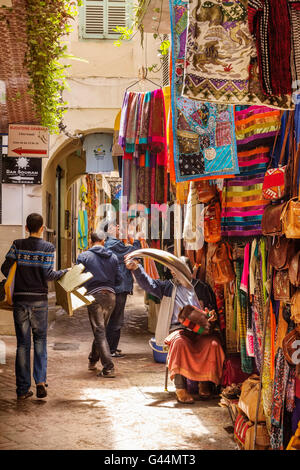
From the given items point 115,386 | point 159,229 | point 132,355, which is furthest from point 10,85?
point 132,355

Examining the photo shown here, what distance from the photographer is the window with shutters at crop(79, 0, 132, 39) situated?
13133 millimetres

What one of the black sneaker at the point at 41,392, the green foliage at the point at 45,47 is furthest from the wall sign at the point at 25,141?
the black sneaker at the point at 41,392

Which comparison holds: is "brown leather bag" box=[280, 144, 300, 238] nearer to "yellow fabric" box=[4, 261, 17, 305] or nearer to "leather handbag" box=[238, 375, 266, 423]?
"leather handbag" box=[238, 375, 266, 423]

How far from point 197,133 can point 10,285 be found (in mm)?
2758

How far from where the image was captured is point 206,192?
5930 millimetres

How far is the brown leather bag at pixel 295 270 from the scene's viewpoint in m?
3.77

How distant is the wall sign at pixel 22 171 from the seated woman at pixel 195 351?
570 cm

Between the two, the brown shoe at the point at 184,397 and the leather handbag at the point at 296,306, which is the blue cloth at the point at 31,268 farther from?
the leather handbag at the point at 296,306

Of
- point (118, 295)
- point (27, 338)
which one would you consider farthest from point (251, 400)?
point (118, 295)

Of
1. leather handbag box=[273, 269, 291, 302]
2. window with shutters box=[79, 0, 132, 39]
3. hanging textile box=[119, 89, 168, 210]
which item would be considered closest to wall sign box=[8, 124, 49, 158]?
hanging textile box=[119, 89, 168, 210]

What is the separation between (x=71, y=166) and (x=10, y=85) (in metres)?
12.5

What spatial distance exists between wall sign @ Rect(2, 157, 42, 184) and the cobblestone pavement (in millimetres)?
4040

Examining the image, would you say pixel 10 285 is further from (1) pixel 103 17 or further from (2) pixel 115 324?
(1) pixel 103 17
